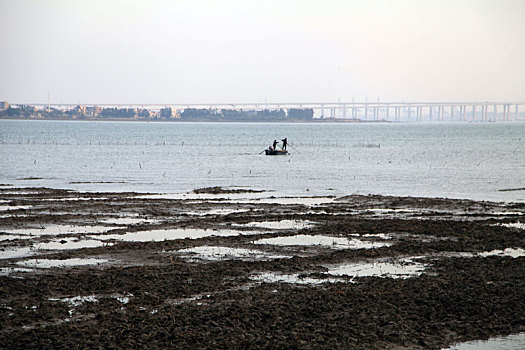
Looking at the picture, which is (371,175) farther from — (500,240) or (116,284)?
(116,284)

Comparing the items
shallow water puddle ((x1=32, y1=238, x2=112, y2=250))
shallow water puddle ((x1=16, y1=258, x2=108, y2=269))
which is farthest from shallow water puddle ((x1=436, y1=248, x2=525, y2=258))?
shallow water puddle ((x1=32, y1=238, x2=112, y2=250))

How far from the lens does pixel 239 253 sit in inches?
610

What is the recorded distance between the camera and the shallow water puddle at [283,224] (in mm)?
19703

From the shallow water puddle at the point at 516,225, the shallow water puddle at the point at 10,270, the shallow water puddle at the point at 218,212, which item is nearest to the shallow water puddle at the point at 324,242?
the shallow water puddle at the point at 516,225

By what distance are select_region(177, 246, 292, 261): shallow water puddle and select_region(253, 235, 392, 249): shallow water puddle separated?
4.17ft

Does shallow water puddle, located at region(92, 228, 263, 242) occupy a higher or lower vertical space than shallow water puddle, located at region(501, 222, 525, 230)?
lower

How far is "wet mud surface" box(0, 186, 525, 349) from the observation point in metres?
9.52

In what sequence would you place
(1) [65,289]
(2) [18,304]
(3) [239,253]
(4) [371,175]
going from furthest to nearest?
1. (4) [371,175]
2. (3) [239,253]
3. (1) [65,289]
4. (2) [18,304]

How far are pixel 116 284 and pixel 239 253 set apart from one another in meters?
3.90

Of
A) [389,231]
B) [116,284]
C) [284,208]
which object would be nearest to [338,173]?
[284,208]

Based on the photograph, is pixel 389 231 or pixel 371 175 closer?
pixel 389 231

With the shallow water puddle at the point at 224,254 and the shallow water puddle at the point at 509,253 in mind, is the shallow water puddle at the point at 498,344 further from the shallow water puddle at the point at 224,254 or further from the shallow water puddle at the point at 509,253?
the shallow water puddle at the point at 224,254

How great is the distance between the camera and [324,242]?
1703cm

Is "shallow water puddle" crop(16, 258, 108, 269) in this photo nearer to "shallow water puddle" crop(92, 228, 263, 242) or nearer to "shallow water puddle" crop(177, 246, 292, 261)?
"shallow water puddle" crop(177, 246, 292, 261)
